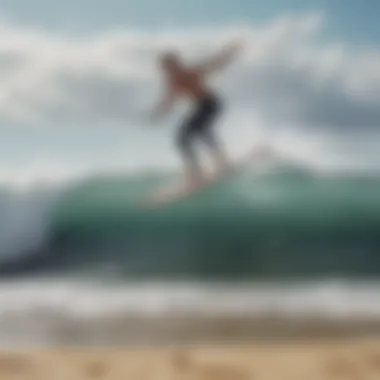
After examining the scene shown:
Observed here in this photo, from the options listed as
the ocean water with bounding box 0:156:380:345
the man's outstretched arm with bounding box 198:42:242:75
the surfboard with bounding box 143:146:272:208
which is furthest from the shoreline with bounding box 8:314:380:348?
the man's outstretched arm with bounding box 198:42:242:75

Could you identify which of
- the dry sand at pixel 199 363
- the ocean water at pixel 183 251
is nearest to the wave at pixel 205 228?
the ocean water at pixel 183 251

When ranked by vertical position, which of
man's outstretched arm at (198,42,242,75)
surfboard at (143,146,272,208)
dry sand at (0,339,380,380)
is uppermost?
man's outstretched arm at (198,42,242,75)

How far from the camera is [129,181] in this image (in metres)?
0.94

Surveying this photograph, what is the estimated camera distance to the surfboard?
949 millimetres

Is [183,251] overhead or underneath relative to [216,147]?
underneath

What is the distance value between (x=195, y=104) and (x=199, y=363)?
0.36m

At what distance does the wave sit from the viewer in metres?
0.94

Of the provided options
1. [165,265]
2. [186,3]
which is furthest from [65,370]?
[186,3]

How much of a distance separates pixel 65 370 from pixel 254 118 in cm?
43

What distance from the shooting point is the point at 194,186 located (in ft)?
3.14

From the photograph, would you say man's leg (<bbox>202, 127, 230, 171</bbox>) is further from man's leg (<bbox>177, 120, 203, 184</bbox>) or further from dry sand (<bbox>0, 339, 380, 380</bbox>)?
dry sand (<bbox>0, 339, 380, 380</bbox>)

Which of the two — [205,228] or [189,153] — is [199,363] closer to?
[205,228]

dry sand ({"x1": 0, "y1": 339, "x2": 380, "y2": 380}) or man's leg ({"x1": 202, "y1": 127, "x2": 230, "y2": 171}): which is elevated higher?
man's leg ({"x1": 202, "y1": 127, "x2": 230, "y2": 171})

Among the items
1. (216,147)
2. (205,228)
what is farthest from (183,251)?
(216,147)
